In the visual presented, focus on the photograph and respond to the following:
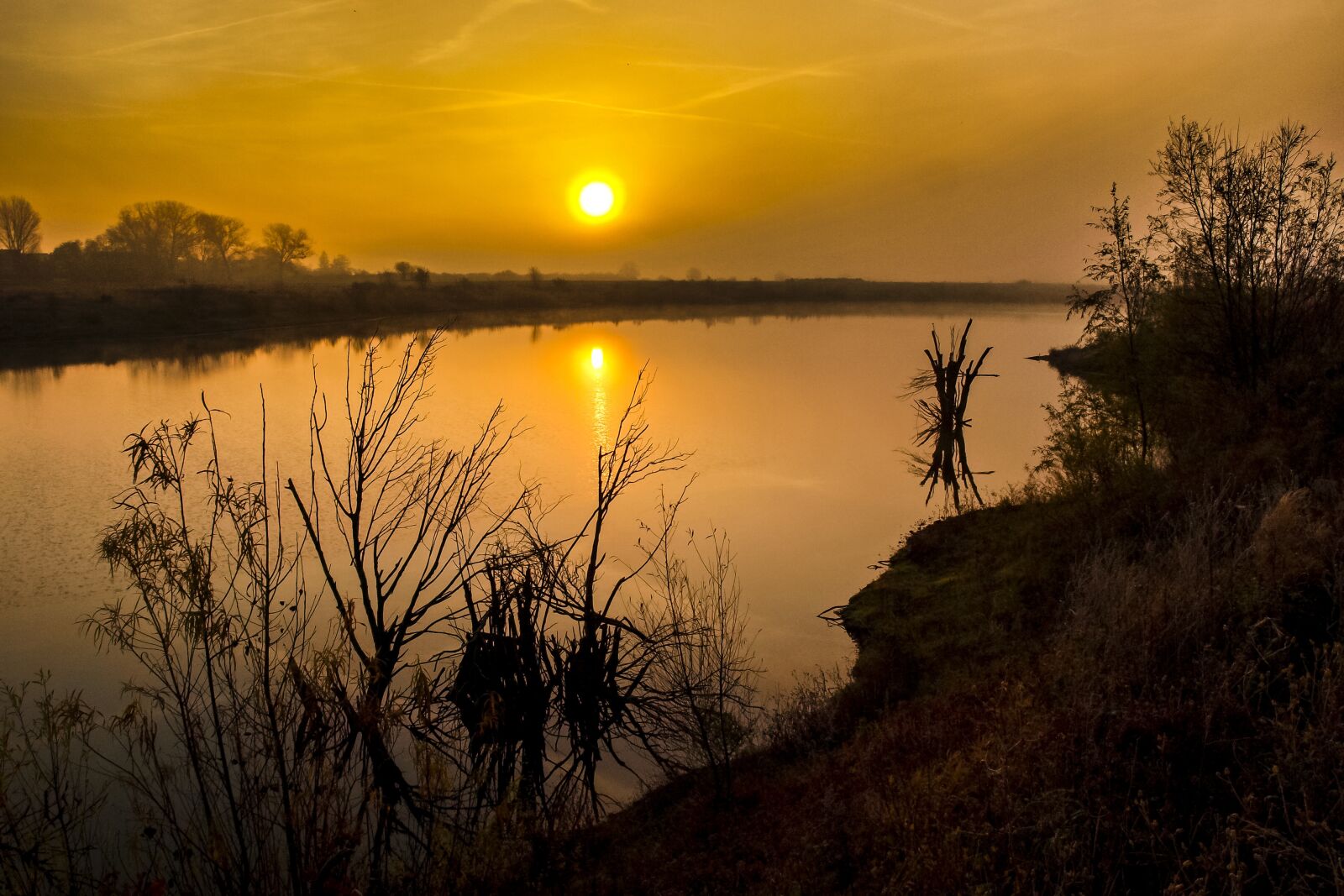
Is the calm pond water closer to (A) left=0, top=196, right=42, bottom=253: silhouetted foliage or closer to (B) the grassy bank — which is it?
(B) the grassy bank

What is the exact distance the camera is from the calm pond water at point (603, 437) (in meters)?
13.5

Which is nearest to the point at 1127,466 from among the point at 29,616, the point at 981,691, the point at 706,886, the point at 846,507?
the point at 846,507

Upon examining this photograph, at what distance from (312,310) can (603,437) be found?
5118 cm

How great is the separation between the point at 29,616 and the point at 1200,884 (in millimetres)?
14450

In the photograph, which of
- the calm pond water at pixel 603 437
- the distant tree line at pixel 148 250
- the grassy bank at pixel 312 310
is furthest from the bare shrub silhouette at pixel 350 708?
the distant tree line at pixel 148 250

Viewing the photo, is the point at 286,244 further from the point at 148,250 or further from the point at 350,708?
the point at 350,708

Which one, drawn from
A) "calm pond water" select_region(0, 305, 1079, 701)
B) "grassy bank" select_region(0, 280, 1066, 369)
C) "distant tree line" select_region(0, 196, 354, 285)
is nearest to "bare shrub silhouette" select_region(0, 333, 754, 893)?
"calm pond water" select_region(0, 305, 1079, 701)

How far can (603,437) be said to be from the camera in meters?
26.4

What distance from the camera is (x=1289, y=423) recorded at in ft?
47.8

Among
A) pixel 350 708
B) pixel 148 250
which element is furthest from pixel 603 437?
pixel 148 250

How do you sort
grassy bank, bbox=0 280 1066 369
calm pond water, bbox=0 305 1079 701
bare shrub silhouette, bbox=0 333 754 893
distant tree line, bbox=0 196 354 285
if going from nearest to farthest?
bare shrub silhouette, bbox=0 333 754 893 → calm pond water, bbox=0 305 1079 701 → grassy bank, bbox=0 280 1066 369 → distant tree line, bbox=0 196 354 285

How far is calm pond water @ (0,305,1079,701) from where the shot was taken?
13516 millimetres

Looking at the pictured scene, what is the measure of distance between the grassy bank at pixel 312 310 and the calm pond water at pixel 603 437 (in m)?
6.58

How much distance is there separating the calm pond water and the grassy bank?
6.58 meters
